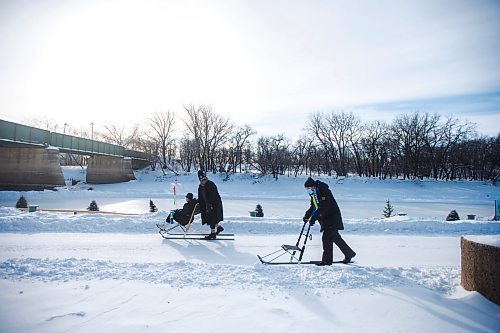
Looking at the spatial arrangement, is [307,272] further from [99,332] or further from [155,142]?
[155,142]

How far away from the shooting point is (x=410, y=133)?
51531 mm

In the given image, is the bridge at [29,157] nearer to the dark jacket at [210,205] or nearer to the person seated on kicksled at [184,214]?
the person seated on kicksled at [184,214]

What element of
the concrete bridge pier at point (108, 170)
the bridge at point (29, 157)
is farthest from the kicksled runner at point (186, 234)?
the concrete bridge pier at point (108, 170)

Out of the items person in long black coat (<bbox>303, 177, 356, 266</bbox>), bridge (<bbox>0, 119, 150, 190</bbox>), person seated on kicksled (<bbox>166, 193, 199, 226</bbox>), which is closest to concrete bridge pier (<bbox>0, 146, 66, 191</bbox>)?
bridge (<bbox>0, 119, 150, 190</bbox>)

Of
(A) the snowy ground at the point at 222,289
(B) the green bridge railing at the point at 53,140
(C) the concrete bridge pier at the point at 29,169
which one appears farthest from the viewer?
(C) the concrete bridge pier at the point at 29,169

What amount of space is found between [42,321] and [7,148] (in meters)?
32.2

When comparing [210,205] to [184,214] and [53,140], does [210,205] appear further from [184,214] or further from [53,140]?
[53,140]

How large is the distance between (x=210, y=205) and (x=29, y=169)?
28.1m

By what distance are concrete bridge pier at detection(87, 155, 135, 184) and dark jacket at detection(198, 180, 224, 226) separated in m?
40.1

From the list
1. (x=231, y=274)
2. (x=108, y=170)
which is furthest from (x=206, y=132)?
(x=231, y=274)

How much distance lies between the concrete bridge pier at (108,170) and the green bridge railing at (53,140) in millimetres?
1416

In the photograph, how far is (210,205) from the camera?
8758 millimetres

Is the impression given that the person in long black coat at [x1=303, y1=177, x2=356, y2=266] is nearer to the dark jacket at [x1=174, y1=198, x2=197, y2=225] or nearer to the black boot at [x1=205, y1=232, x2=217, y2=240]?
the black boot at [x1=205, y1=232, x2=217, y2=240]

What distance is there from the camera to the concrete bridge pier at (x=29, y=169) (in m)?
27.4
